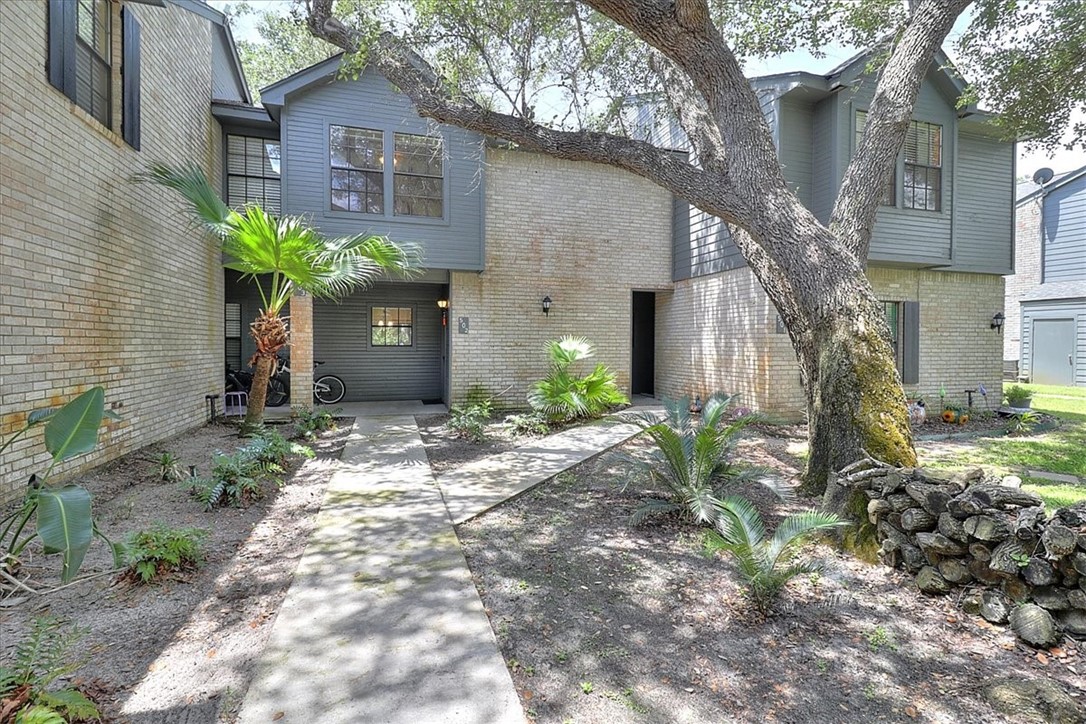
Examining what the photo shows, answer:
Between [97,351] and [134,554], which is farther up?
[97,351]

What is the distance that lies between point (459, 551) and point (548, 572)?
653mm

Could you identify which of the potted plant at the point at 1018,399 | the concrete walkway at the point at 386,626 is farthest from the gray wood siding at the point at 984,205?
the concrete walkway at the point at 386,626

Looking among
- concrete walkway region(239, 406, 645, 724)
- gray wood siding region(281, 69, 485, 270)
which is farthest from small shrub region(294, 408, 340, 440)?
gray wood siding region(281, 69, 485, 270)

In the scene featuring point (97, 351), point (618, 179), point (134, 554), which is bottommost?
point (134, 554)

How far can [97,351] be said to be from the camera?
517 centimetres

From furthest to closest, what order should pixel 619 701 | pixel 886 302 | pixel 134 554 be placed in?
pixel 886 302 < pixel 134 554 < pixel 619 701

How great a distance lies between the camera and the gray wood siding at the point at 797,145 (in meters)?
8.47

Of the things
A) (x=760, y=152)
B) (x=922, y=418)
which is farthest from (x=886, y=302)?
(x=760, y=152)

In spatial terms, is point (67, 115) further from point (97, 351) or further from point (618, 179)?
point (618, 179)

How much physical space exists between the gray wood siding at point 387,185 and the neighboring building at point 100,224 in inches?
57.8

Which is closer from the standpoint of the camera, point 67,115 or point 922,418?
point 67,115

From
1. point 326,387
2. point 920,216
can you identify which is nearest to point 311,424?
point 326,387

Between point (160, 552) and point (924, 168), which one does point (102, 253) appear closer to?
point (160, 552)

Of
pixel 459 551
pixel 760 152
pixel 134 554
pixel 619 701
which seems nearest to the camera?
pixel 619 701
